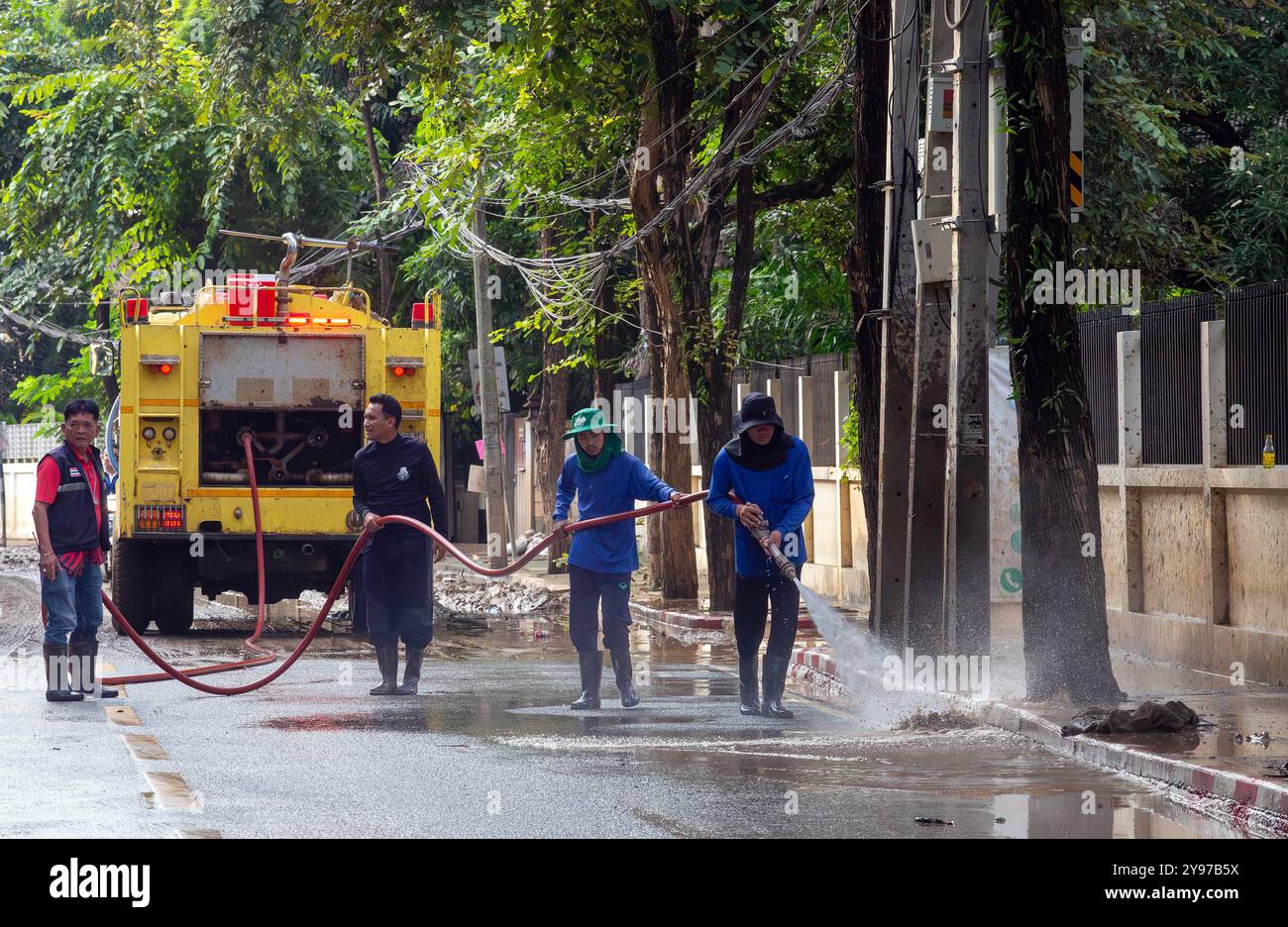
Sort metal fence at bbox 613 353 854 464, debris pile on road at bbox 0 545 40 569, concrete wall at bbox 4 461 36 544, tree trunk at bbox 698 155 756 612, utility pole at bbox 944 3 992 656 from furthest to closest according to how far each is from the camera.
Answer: concrete wall at bbox 4 461 36 544, debris pile on road at bbox 0 545 40 569, metal fence at bbox 613 353 854 464, tree trunk at bbox 698 155 756 612, utility pole at bbox 944 3 992 656

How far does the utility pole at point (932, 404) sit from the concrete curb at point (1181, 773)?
1079mm

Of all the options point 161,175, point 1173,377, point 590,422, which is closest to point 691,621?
point 1173,377

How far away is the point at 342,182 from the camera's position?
33.4 meters

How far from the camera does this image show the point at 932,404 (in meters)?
12.7

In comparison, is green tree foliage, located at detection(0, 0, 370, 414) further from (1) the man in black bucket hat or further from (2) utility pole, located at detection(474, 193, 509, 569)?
(1) the man in black bucket hat

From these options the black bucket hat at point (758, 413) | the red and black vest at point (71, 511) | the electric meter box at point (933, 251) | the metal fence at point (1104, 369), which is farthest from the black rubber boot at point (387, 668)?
the metal fence at point (1104, 369)

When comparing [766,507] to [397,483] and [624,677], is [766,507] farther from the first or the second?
[397,483]

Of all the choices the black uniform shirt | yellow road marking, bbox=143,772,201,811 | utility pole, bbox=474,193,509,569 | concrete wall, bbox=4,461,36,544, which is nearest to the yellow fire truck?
the black uniform shirt

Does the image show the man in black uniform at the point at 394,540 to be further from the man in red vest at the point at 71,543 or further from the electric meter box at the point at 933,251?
the electric meter box at the point at 933,251

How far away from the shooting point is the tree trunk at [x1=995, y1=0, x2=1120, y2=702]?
37.7ft

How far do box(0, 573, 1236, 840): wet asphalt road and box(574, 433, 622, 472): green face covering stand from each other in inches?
62.7

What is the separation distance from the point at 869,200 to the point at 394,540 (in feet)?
14.5

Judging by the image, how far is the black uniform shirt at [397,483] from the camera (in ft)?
41.9
